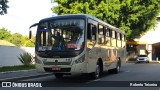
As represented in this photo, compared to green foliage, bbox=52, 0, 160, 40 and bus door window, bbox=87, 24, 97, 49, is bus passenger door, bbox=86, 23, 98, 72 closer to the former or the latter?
bus door window, bbox=87, 24, 97, 49

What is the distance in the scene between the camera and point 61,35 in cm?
1783

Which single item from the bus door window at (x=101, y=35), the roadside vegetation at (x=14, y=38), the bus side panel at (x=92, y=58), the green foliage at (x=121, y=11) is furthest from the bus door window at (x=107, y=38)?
the roadside vegetation at (x=14, y=38)

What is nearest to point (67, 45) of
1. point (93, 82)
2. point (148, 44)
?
point (93, 82)

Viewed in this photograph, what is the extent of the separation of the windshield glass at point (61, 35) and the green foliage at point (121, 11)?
32.0 m

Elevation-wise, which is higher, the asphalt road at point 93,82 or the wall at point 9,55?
the wall at point 9,55

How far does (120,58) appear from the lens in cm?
2694

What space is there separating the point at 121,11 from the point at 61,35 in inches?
1404

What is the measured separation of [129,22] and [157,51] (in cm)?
2063

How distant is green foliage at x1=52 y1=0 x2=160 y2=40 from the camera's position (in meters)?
50.4

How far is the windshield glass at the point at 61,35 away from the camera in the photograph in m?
17.4

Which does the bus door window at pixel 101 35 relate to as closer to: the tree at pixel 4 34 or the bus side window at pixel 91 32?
the bus side window at pixel 91 32

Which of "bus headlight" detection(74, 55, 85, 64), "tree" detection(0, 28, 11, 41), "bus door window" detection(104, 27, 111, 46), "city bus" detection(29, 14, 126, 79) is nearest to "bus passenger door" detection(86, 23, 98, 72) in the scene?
"city bus" detection(29, 14, 126, 79)

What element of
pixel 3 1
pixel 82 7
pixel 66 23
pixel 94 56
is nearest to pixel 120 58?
pixel 94 56

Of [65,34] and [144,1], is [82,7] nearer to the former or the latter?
[144,1]
